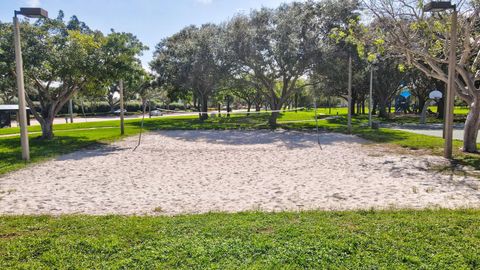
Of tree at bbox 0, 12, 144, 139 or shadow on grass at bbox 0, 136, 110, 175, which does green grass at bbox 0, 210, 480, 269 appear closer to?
shadow on grass at bbox 0, 136, 110, 175

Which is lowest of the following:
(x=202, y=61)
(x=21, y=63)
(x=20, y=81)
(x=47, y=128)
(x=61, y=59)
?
(x=47, y=128)

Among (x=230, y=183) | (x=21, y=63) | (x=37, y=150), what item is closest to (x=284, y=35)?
(x=37, y=150)

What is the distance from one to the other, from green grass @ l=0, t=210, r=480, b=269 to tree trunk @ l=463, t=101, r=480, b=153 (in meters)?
8.05

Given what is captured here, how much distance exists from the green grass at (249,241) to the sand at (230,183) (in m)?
0.80

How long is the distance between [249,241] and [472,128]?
37.1 feet

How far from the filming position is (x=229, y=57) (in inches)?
979

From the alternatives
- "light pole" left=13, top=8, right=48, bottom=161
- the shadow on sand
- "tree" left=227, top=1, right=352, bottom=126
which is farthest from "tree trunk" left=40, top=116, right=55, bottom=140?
"tree" left=227, top=1, right=352, bottom=126

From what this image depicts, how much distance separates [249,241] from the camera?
452 cm

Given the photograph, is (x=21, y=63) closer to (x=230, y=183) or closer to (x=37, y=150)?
(x=37, y=150)

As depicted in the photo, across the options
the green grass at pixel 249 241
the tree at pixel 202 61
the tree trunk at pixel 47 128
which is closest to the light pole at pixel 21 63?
the green grass at pixel 249 241

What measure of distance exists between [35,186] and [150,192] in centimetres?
274

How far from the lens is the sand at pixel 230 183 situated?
6527 millimetres

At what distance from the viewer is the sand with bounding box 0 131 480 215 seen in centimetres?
653

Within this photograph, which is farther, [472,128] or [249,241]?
[472,128]
